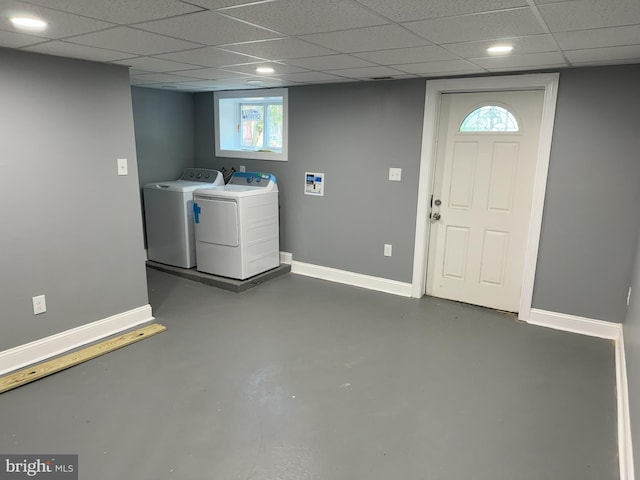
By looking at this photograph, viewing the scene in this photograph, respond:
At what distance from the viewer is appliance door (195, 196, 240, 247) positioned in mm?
4309

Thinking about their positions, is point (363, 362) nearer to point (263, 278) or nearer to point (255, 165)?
point (263, 278)

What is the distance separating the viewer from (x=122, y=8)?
1.82 m

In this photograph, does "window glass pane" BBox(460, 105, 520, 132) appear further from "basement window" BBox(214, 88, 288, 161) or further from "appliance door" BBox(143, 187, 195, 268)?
"appliance door" BBox(143, 187, 195, 268)

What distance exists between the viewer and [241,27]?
2105 millimetres

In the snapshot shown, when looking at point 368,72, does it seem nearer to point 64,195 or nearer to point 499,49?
point 499,49

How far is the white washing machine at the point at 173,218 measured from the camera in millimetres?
4707

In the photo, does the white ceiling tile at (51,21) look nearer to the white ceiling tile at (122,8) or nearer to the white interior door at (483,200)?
the white ceiling tile at (122,8)

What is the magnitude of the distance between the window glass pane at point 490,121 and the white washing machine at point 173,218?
2.72 m

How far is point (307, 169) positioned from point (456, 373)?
8.81 ft

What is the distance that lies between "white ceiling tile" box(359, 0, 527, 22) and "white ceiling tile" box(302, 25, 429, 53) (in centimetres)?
22

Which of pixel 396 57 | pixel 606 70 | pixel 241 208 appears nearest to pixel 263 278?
pixel 241 208

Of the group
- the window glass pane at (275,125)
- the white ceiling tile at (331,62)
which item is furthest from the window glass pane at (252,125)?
the white ceiling tile at (331,62)

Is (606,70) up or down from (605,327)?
up

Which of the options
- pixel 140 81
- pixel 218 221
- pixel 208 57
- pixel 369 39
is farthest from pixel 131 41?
pixel 218 221
